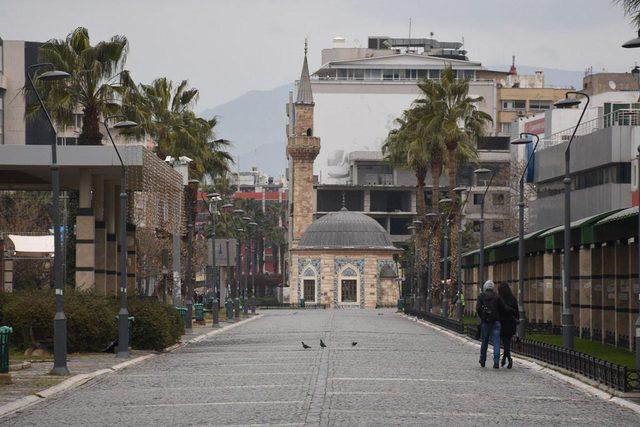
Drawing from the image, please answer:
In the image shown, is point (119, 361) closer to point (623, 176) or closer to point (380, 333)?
point (380, 333)

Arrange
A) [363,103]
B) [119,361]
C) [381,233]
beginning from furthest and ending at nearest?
[363,103]
[381,233]
[119,361]

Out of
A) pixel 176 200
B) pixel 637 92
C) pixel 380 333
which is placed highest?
pixel 637 92

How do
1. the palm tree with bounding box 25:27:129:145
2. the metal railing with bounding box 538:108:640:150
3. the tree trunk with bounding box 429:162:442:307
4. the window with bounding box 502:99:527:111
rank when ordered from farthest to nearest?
1. the window with bounding box 502:99:527:111
2. the tree trunk with bounding box 429:162:442:307
3. the metal railing with bounding box 538:108:640:150
4. the palm tree with bounding box 25:27:129:145

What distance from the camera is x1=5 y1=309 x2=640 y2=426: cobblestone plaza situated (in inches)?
711

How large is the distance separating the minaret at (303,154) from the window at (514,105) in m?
29.2

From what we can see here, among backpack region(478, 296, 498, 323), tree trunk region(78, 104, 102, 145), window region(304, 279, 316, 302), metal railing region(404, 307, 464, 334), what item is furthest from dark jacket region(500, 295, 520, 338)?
window region(304, 279, 316, 302)

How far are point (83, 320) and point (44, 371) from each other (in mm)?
7169

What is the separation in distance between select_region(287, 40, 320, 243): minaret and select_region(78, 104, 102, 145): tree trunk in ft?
329

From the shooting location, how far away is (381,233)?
152 m

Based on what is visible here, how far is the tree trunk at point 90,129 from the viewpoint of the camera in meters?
52.0

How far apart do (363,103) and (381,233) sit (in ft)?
70.0

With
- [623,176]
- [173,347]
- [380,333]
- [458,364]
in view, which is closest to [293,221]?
[623,176]

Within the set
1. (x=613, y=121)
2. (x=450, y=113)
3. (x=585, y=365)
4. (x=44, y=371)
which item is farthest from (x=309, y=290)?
(x=585, y=365)

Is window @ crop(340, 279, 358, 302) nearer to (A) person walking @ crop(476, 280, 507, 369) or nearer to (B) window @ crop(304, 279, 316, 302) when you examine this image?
(B) window @ crop(304, 279, 316, 302)
